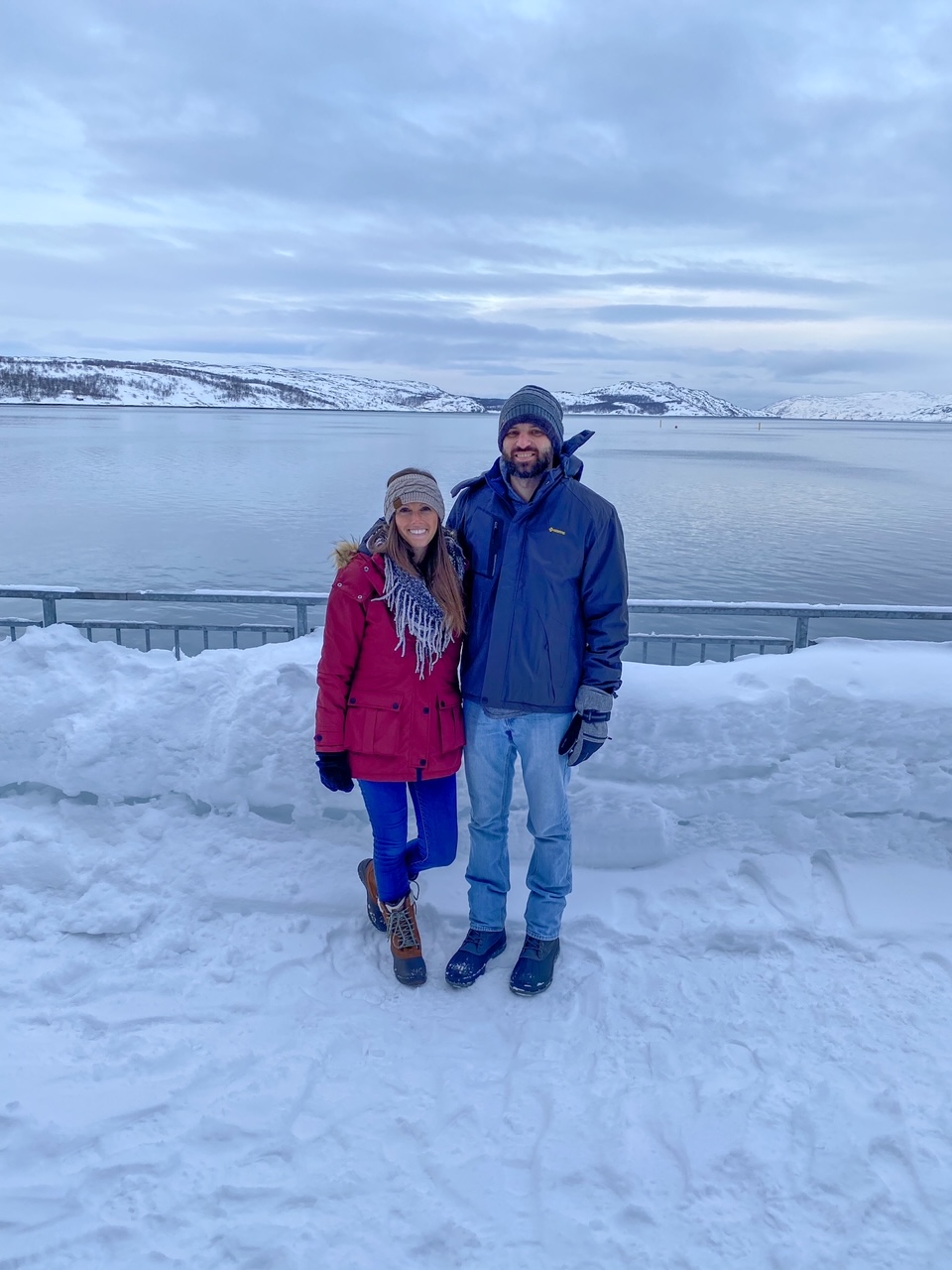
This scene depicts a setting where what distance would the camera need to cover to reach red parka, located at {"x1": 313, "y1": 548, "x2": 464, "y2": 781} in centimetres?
326

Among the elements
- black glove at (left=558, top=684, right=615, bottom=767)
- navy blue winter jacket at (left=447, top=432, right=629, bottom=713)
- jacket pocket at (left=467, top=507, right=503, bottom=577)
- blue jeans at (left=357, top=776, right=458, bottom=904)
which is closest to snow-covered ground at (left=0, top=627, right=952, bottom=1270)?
blue jeans at (left=357, top=776, right=458, bottom=904)

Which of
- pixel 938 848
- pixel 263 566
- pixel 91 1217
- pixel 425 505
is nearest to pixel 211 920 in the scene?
pixel 91 1217

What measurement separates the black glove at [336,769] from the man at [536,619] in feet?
1.70

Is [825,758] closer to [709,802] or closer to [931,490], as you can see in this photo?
[709,802]

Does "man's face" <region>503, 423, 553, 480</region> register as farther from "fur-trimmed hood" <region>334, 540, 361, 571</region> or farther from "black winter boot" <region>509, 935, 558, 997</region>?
"black winter boot" <region>509, 935, 558, 997</region>

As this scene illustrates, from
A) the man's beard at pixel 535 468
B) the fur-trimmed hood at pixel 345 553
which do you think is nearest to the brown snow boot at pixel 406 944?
the fur-trimmed hood at pixel 345 553

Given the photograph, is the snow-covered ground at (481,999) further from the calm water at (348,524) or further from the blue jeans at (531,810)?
the calm water at (348,524)

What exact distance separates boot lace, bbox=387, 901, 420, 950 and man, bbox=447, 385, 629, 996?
0.21 meters

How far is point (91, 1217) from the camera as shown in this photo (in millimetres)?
2461

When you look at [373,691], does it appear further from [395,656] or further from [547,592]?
[547,592]

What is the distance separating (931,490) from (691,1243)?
49.4 metres

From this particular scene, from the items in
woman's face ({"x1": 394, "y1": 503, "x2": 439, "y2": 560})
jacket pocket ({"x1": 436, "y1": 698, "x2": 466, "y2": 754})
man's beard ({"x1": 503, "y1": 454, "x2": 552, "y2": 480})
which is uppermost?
man's beard ({"x1": 503, "y1": 454, "x2": 552, "y2": 480})

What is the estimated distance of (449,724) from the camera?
3400mm

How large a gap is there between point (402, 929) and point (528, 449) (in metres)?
2.07
